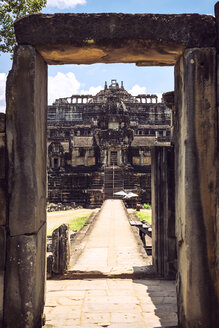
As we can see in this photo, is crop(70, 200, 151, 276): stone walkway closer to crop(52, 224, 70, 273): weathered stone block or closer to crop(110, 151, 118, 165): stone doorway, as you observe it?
crop(52, 224, 70, 273): weathered stone block

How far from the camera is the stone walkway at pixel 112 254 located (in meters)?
5.61

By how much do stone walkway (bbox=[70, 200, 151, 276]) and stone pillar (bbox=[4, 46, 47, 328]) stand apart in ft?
8.15

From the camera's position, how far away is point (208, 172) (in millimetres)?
2988

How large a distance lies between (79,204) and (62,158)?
762cm

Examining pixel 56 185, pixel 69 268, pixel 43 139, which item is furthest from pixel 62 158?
pixel 43 139

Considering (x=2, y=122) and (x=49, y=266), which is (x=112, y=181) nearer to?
(x=49, y=266)

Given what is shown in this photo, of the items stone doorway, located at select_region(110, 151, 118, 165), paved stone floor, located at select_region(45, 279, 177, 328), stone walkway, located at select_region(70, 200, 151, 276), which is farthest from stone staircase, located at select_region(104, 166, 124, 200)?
paved stone floor, located at select_region(45, 279, 177, 328)

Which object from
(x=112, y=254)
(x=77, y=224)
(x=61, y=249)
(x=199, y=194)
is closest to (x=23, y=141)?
(x=199, y=194)

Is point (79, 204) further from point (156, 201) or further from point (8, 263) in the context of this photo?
point (8, 263)

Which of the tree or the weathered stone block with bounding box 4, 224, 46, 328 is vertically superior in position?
the tree

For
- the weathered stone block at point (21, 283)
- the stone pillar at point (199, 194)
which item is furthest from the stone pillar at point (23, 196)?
the stone pillar at point (199, 194)

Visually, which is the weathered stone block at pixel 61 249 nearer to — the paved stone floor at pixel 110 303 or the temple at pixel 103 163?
the paved stone floor at pixel 110 303

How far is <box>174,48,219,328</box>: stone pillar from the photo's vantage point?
9.56 feet

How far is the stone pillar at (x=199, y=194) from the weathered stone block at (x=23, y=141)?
5.35ft
